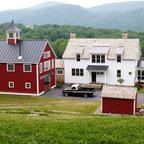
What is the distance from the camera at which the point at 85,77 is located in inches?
2085

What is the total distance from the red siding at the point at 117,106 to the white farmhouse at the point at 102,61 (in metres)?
16.6

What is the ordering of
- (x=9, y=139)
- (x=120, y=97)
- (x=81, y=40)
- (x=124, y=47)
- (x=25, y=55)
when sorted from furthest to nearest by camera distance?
(x=81, y=40)
(x=124, y=47)
(x=25, y=55)
(x=120, y=97)
(x=9, y=139)

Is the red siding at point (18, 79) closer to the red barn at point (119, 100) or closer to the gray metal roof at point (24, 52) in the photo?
the gray metal roof at point (24, 52)

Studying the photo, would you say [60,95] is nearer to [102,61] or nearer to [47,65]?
[47,65]

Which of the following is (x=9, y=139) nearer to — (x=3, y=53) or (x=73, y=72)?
(x=3, y=53)

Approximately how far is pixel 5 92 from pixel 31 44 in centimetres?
845

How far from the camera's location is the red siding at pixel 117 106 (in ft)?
110

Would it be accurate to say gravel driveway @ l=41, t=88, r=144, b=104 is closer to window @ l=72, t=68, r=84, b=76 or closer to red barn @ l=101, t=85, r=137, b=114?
window @ l=72, t=68, r=84, b=76

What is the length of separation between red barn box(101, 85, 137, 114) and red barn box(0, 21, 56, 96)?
13603mm

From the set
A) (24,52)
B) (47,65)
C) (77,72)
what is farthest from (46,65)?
(77,72)

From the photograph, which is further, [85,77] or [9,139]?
[85,77]

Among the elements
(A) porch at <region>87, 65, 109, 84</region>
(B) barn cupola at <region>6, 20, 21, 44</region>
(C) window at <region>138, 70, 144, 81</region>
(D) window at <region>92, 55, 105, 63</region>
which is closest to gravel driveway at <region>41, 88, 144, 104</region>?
(A) porch at <region>87, 65, 109, 84</region>

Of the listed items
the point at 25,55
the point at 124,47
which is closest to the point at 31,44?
the point at 25,55

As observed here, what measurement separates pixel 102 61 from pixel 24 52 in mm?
13861
